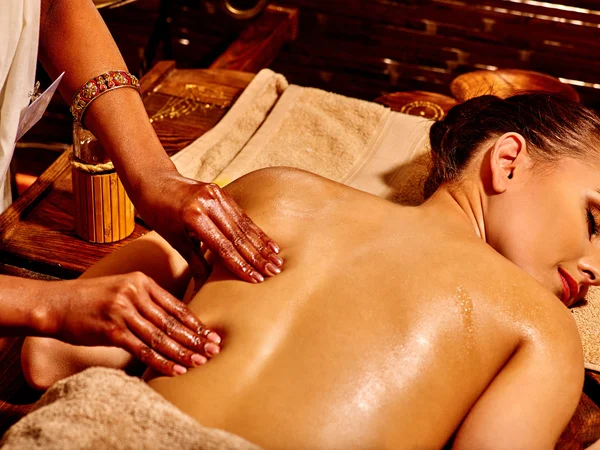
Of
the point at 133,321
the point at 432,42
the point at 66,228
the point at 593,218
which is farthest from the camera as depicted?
the point at 432,42

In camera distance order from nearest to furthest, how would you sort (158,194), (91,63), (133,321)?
(133,321)
(158,194)
(91,63)

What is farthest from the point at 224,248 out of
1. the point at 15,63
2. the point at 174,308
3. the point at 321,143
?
the point at 321,143

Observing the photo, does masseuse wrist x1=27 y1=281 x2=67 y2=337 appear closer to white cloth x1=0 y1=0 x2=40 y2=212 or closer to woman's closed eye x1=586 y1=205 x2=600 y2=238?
white cloth x1=0 y1=0 x2=40 y2=212

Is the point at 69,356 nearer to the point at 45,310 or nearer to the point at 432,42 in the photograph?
A: the point at 45,310

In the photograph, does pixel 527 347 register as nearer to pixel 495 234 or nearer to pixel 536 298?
pixel 536 298

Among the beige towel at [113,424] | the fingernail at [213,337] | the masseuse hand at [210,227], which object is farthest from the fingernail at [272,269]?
the beige towel at [113,424]

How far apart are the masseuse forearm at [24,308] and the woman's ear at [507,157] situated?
908 mm

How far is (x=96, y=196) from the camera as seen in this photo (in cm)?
188

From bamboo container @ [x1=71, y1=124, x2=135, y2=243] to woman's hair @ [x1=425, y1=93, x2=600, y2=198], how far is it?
750 millimetres

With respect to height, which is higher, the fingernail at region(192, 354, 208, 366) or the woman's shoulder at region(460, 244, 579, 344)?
the woman's shoulder at region(460, 244, 579, 344)

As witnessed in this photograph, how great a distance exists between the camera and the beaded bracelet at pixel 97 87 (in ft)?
5.31

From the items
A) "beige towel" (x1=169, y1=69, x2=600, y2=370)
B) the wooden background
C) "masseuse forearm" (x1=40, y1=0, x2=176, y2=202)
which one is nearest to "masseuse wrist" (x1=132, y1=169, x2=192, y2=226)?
"masseuse forearm" (x1=40, y1=0, x2=176, y2=202)

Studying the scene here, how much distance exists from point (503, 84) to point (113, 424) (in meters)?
1.94

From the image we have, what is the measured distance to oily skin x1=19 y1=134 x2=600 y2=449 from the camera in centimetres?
116
